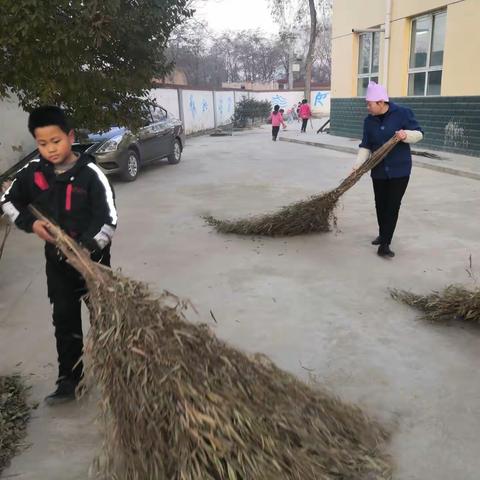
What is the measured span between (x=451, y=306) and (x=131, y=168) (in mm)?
7754

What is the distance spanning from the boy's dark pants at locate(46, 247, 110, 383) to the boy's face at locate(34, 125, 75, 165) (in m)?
0.51

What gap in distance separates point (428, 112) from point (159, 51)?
10.5m

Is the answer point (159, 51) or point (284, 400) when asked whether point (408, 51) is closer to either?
point (159, 51)

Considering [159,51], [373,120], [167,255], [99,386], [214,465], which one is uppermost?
[159,51]

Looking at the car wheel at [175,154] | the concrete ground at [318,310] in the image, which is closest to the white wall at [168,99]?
the car wheel at [175,154]

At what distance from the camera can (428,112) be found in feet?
42.9

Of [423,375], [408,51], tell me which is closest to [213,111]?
[408,51]

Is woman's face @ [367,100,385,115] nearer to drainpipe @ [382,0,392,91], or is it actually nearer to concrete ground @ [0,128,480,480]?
concrete ground @ [0,128,480,480]

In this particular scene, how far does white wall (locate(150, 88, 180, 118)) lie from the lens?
62.1ft

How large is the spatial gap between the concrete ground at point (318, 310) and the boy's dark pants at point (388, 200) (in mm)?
304

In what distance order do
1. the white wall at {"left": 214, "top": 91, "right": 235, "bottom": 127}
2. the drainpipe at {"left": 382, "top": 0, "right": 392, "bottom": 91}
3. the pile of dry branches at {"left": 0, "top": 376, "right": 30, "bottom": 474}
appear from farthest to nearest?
the white wall at {"left": 214, "top": 91, "right": 235, "bottom": 127}
the drainpipe at {"left": 382, "top": 0, "right": 392, "bottom": 91}
the pile of dry branches at {"left": 0, "top": 376, "right": 30, "bottom": 474}

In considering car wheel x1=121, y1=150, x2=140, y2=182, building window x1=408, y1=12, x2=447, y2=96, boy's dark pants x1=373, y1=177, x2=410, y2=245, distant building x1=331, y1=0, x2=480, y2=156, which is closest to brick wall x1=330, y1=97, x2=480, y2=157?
distant building x1=331, y1=0, x2=480, y2=156

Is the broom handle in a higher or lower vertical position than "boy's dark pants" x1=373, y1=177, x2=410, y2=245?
higher

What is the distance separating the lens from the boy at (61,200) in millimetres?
2529
